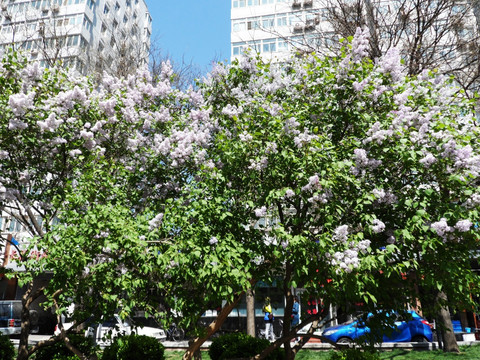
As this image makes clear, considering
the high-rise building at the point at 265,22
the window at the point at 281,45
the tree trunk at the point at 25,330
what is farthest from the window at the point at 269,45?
the tree trunk at the point at 25,330

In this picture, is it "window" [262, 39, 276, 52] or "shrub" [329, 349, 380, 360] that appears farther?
"window" [262, 39, 276, 52]

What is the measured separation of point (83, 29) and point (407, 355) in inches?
1303

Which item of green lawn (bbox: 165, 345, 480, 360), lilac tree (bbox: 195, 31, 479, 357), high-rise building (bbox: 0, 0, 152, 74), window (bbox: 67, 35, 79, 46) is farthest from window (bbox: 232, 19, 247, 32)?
green lawn (bbox: 165, 345, 480, 360)

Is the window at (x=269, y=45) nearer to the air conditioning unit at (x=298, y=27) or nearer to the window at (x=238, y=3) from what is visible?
the air conditioning unit at (x=298, y=27)

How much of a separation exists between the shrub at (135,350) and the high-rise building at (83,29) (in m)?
15.1

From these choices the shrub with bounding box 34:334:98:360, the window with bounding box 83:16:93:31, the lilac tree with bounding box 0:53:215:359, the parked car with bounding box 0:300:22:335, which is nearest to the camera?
the lilac tree with bounding box 0:53:215:359

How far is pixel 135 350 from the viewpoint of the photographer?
9695 millimetres

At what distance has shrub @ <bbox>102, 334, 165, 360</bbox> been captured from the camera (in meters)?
9.56

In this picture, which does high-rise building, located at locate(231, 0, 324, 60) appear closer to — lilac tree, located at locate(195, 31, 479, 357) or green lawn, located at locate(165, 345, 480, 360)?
green lawn, located at locate(165, 345, 480, 360)

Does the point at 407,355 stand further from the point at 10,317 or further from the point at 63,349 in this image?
the point at 10,317

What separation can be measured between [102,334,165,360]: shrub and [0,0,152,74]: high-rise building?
1513 centimetres

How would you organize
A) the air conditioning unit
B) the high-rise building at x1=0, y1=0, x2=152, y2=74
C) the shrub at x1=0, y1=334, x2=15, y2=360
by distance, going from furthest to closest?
the air conditioning unit, the high-rise building at x1=0, y1=0, x2=152, y2=74, the shrub at x1=0, y1=334, x2=15, y2=360

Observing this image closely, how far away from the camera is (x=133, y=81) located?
10930 millimetres

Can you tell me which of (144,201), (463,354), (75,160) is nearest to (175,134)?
(144,201)
